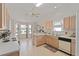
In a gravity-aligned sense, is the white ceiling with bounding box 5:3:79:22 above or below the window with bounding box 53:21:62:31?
above

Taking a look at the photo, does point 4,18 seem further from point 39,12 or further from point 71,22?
point 71,22

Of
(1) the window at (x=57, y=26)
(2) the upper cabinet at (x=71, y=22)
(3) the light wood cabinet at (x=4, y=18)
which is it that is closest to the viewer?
(3) the light wood cabinet at (x=4, y=18)

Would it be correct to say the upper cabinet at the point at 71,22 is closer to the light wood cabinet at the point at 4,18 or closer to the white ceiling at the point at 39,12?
the white ceiling at the point at 39,12

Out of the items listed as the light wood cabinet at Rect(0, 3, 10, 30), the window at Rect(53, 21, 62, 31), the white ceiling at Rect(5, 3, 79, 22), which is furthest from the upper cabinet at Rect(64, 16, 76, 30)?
the light wood cabinet at Rect(0, 3, 10, 30)

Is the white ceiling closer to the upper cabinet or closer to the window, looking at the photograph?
the window

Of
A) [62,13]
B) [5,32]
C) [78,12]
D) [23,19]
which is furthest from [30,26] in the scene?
[78,12]

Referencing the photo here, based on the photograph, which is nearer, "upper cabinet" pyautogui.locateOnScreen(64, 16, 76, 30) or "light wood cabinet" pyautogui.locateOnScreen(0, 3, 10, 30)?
"light wood cabinet" pyautogui.locateOnScreen(0, 3, 10, 30)

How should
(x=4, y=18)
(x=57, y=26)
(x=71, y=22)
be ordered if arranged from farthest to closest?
(x=71, y=22)
(x=57, y=26)
(x=4, y=18)

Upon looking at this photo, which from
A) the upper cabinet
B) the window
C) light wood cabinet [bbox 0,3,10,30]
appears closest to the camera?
light wood cabinet [bbox 0,3,10,30]

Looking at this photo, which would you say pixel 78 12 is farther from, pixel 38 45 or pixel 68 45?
pixel 68 45

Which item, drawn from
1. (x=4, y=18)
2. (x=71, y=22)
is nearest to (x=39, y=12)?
(x=4, y=18)

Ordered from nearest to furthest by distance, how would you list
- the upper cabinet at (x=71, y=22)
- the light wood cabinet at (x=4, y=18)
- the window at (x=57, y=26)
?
the light wood cabinet at (x=4, y=18) < the window at (x=57, y=26) < the upper cabinet at (x=71, y=22)

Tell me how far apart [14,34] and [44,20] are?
66 centimetres

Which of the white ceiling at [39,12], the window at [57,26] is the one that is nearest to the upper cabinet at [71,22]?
the window at [57,26]
